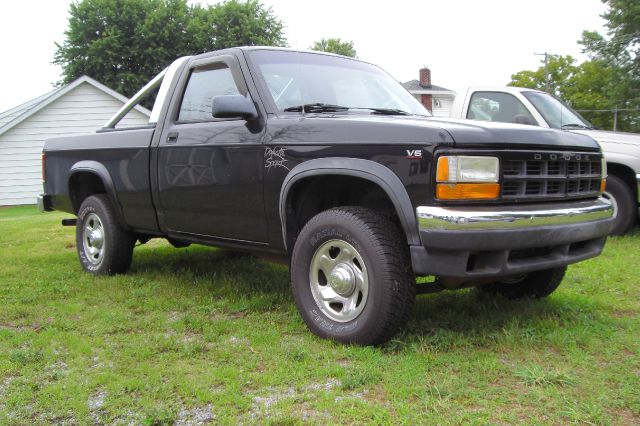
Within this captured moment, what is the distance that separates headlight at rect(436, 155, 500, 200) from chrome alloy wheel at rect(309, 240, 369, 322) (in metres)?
0.68

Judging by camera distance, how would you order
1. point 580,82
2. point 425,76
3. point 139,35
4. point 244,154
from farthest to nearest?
point 425,76 → point 580,82 → point 139,35 → point 244,154

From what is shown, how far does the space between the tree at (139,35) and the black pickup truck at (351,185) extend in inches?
1221

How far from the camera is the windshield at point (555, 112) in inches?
289

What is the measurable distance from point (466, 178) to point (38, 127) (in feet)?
67.8

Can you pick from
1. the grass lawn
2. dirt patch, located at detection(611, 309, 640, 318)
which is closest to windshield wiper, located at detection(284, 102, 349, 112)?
the grass lawn

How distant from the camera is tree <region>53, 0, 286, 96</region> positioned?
34250 mm

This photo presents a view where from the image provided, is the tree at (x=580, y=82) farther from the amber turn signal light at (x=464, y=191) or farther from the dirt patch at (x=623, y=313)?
the amber turn signal light at (x=464, y=191)

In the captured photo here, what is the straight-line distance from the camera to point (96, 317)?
4.35 meters

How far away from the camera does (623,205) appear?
723 cm

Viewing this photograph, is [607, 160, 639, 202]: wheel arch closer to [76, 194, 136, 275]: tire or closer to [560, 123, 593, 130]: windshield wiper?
[560, 123, 593, 130]: windshield wiper

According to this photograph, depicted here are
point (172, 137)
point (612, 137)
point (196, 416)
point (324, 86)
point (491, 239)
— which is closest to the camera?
point (196, 416)

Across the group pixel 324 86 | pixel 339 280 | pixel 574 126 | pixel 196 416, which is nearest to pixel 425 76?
pixel 574 126

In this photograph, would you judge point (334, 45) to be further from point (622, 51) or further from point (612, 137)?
point (612, 137)

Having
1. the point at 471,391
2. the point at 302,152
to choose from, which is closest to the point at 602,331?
the point at 471,391
